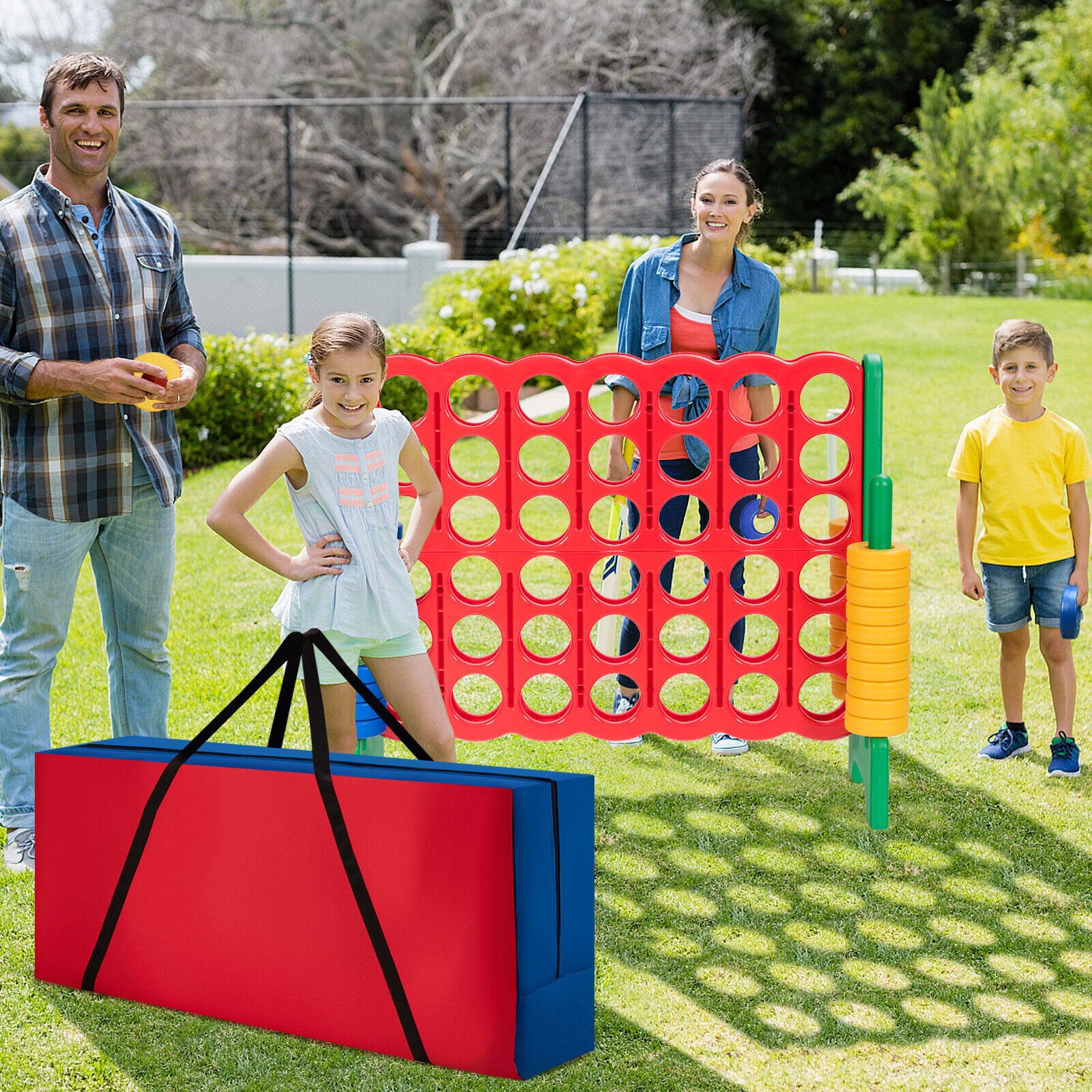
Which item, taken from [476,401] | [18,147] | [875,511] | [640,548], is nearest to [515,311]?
[476,401]

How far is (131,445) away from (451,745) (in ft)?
4.01

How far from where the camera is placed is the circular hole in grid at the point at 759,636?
609 cm

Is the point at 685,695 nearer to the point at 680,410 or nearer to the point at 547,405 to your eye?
the point at 680,410

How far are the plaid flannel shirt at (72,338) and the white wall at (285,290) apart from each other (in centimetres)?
1228

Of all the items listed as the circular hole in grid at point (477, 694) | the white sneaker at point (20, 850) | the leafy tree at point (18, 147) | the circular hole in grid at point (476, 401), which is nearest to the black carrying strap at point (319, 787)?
the white sneaker at point (20, 850)

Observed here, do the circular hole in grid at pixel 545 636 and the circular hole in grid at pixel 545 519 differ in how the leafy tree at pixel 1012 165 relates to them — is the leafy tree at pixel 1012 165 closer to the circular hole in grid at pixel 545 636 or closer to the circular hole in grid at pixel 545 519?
the circular hole in grid at pixel 545 519

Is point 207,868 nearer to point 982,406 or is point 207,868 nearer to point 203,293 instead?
point 982,406

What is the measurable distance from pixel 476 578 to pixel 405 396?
3.94 m

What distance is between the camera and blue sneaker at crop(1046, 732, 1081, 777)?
4.57 meters

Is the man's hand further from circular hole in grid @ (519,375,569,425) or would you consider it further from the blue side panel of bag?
circular hole in grid @ (519,375,569,425)

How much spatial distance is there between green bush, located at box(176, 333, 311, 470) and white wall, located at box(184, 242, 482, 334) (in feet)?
17.7

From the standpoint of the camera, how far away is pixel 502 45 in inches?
971

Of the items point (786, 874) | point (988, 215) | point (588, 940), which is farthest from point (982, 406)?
point (988, 215)

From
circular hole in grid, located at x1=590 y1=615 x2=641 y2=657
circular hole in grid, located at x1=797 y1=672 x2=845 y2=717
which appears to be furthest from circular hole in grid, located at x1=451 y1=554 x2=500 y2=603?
circular hole in grid, located at x1=590 y1=615 x2=641 y2=657
